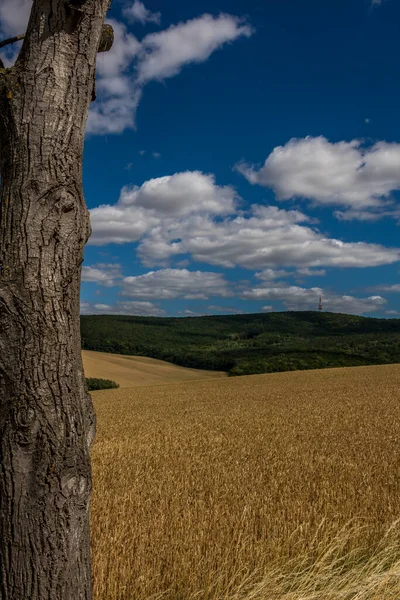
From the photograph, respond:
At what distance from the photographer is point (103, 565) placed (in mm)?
4699

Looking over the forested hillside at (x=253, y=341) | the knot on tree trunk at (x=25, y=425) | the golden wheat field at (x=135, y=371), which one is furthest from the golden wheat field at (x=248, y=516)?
the forested hillside at (x=253, y=341)

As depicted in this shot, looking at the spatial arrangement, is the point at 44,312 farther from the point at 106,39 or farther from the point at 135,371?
the point at 135,371

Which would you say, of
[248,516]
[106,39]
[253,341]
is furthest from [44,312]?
[253,341]

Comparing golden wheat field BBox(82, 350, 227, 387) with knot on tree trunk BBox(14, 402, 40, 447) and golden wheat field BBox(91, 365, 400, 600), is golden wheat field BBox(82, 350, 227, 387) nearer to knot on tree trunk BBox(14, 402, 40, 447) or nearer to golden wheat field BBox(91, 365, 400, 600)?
golden wheat field BBox(91, 365, 400, 600)

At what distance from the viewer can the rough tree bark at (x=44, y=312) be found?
294 centimetres

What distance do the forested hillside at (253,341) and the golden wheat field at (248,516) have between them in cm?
4401

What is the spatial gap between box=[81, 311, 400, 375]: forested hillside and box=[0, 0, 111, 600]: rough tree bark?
2031 inches

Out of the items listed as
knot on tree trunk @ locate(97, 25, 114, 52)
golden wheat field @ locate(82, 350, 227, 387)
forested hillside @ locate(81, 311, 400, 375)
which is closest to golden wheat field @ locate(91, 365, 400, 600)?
knot on tree trunk @ locate(97, 25, 114, 52)

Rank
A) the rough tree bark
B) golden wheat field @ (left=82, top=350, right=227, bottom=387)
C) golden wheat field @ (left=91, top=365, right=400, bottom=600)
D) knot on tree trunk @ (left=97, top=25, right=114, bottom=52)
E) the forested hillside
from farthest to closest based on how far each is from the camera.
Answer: the forested hillside < golden wheat field @ (left=82, top=350, right=227, bottom=387) < golden wheat field @ (left=91, top=365, right=400, bottom=600) < knot on tree trunk @ (left=97, top=25, right=114, bottom=52) < the rough tree bark

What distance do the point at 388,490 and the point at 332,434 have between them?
503 cm

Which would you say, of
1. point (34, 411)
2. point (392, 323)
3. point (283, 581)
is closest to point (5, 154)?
point (34, 411)

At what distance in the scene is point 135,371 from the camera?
5459cm

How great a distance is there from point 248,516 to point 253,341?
88.8 metres

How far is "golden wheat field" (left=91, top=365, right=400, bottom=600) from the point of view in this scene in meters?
4.59
